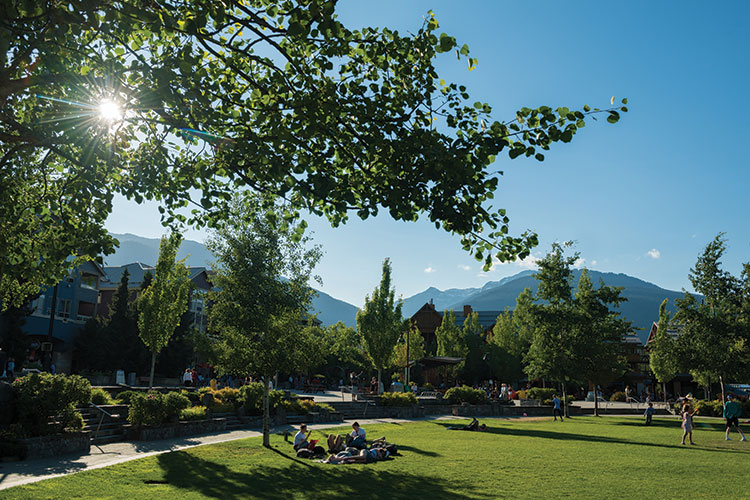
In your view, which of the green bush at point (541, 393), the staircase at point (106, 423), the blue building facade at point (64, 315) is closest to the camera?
the staircase at point (106, 423)

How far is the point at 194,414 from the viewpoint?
21.2m

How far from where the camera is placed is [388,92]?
804 centimetres

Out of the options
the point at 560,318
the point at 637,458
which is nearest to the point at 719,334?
the point at 560,318

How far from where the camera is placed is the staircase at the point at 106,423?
57.7 ft

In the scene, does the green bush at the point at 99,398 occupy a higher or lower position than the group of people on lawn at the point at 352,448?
higher

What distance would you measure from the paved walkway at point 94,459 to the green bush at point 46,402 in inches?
42.3

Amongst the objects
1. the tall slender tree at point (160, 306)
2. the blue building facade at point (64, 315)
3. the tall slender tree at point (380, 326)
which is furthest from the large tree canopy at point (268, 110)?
the blue building facade at point (64, 315)

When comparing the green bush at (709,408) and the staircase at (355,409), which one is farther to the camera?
the green bush at (709,408)

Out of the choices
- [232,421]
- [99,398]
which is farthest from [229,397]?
[99,398]

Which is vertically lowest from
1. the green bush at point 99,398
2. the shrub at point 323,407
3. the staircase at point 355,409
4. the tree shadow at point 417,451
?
the staircase at point 355,409

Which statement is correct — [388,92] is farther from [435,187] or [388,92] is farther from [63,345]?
[63,345]

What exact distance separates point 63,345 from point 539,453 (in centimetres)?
4298

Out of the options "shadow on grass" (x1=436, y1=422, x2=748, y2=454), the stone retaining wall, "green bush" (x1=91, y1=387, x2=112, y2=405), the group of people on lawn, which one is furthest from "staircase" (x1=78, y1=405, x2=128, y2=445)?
"shadow on grass" (x1=436, y1=422, x2=748, y2=454)

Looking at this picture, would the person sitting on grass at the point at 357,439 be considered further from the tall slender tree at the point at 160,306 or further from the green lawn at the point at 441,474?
the tall slender tree at the point at 160,306
